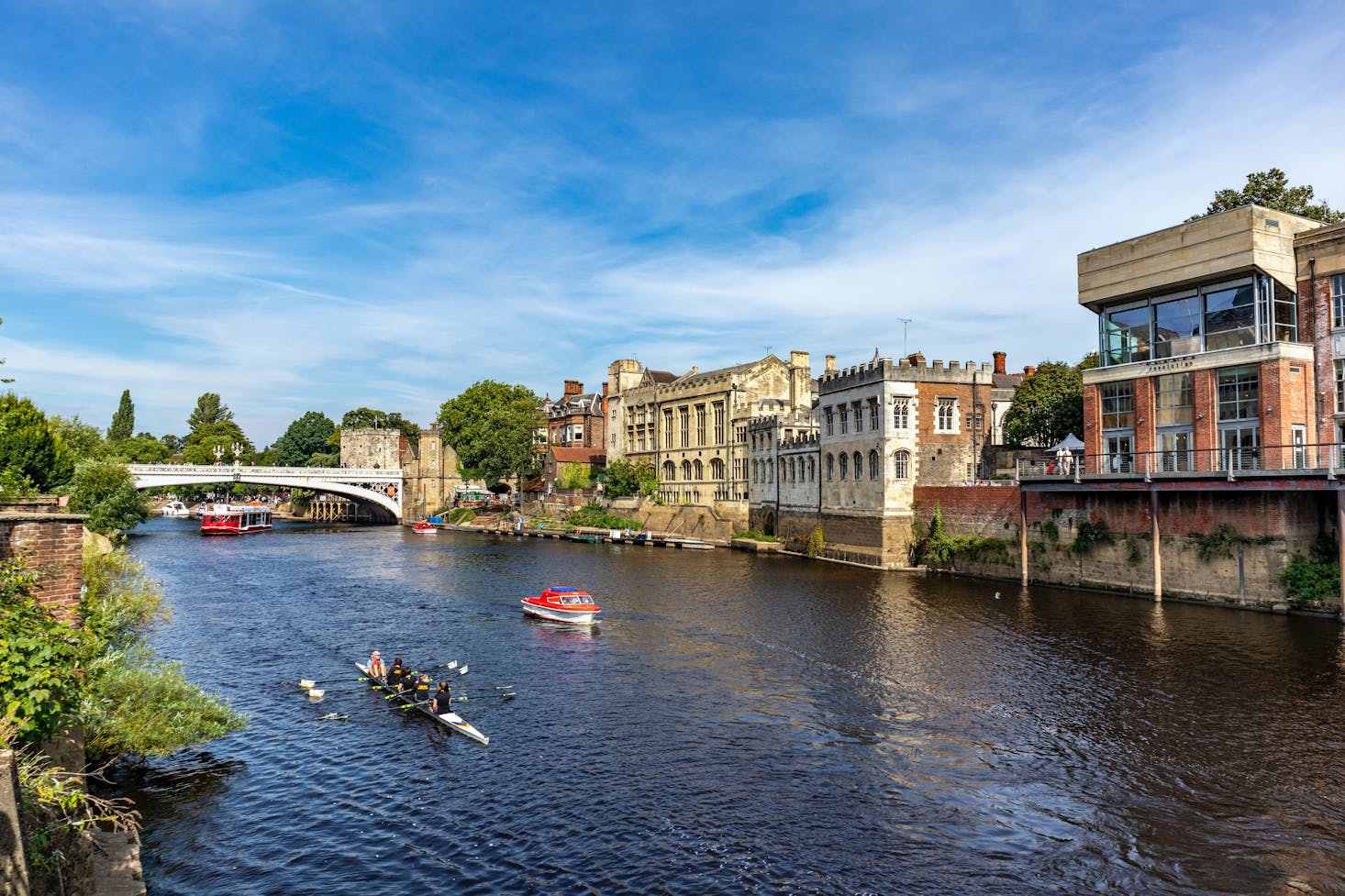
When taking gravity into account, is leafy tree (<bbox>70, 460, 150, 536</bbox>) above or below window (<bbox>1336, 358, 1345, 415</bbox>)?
below

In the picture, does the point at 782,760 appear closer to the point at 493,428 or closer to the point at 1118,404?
the point at 1118,404

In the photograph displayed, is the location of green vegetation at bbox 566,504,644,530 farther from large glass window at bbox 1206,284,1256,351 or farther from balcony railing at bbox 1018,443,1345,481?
Answer: large glass window at bbox 1206,284,1256,351

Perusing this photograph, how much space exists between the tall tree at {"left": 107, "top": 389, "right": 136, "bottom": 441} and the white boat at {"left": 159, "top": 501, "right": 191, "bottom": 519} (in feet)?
73.1

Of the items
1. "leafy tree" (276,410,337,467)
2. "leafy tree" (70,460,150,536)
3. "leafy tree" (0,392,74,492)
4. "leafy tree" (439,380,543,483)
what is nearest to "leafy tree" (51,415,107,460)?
"leafy tree" (70,460,150,536)

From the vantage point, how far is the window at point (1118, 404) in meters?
50.2

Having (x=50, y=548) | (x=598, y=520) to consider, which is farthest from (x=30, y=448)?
(x=598, y=520)

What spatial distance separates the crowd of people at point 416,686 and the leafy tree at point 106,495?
150ft

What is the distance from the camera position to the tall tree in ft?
588

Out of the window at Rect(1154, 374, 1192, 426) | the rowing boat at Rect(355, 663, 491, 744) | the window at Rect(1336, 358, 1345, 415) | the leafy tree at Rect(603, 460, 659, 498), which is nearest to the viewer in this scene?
the rowing boat at Rect(355, 663, 491, 744)

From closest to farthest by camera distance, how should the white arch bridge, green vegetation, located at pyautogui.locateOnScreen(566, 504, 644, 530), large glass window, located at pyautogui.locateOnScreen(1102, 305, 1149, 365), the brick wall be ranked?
the brick wall < large glass window, located at pyautogui.locateOnScreen(1102, 305, 1149, 365) < green vegetation, located at pyautogui.locateOnScreen(566, 504, 644, 530) < the white arch bridge

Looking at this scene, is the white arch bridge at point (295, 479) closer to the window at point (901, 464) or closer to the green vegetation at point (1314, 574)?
the window at point (901, 464)

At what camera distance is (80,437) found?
86.2 metres

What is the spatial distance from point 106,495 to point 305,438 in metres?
106

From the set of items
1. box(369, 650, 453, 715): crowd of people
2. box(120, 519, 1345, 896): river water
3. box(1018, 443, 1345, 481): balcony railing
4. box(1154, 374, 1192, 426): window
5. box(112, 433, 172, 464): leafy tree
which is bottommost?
box(120, 519, 1345, 896): river water
